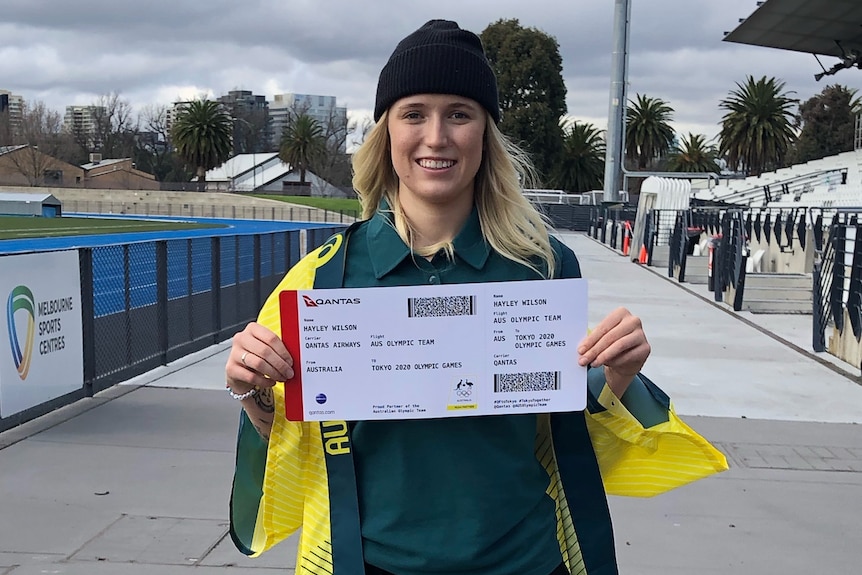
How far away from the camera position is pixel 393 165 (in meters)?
2.01

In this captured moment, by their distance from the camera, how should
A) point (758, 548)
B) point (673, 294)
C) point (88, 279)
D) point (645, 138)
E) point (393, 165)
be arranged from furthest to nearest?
point (645, 138) < point (673, 294) < point (88, 279) < point (758, 548) < point (393, 165)

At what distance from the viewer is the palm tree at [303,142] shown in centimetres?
9719

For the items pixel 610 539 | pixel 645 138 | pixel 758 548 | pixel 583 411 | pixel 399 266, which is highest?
pixel 645 138

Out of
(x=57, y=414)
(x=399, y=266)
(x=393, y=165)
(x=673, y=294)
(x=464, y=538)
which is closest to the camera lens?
(x=464, y=538)

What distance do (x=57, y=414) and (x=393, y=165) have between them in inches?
244

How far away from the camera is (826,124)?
80.5 metres

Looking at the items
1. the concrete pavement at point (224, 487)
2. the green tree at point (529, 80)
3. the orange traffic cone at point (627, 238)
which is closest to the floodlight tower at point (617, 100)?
the orange traffic cone at point (627, 238)

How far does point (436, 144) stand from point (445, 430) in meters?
0.59

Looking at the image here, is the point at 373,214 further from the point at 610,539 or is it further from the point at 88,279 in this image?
the point at 88,279

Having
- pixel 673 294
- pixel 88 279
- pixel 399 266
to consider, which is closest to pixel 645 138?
pixel 673 294

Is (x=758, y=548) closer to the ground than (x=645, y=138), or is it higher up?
closer to the ground

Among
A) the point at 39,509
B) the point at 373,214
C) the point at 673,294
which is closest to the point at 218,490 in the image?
the point at 39,509

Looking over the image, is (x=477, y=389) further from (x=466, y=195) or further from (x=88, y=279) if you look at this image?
(x=88, y=279)

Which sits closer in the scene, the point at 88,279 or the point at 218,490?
the point at 218,490
